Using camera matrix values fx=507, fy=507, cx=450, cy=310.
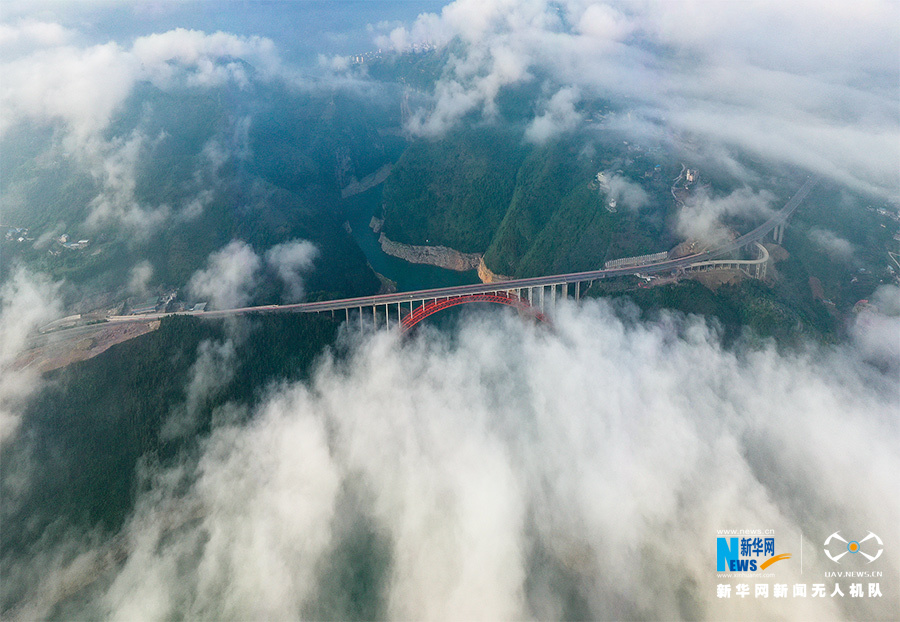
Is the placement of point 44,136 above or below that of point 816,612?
above

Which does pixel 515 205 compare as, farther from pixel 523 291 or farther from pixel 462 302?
pixel 462 302

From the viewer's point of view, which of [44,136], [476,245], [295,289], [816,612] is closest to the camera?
[816,612]

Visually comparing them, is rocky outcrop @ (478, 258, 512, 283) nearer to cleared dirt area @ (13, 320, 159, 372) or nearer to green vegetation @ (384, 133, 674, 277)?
green vegetation @ (384, 133, 674, 277)

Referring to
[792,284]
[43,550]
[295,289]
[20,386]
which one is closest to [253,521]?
[43,550]

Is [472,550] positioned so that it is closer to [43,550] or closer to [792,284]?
[43,550]

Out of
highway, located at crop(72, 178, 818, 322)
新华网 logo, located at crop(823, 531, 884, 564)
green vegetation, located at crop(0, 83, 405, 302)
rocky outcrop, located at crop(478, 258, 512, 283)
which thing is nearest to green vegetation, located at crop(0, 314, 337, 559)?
highway, located at crop(72, 178, 818, 322)

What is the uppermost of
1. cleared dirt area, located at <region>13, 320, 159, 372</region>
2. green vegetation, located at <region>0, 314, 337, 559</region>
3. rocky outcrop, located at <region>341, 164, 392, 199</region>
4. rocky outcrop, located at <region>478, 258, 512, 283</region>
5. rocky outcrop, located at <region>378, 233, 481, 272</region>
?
cleared dirt area, located at <region>13, 320, 159, 372</region>
